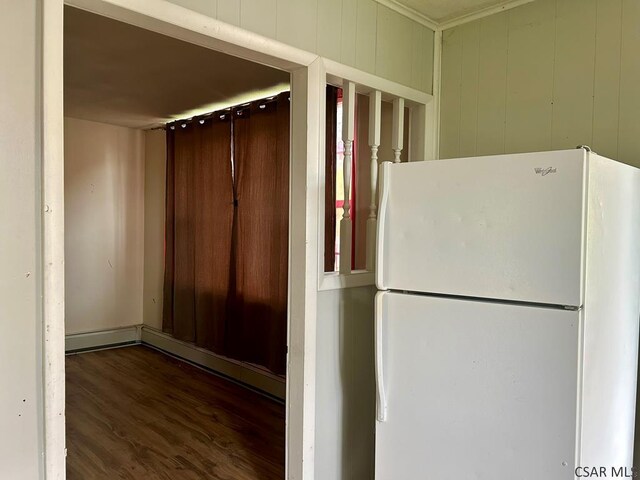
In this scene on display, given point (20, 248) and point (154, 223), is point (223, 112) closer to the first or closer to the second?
point (154, 223)

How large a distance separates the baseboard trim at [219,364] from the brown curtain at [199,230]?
0.30 feet

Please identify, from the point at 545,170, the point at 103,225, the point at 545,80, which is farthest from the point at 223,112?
the point at 545,170

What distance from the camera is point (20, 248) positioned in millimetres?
1304

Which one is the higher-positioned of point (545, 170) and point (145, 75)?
point (145, 75)

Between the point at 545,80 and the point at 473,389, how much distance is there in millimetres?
1425

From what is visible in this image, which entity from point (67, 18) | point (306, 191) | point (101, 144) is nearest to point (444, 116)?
point (306, 191)

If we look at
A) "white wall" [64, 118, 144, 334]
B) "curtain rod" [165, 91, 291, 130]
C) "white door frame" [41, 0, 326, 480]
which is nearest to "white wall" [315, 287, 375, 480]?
"white door frame" [41, 0, 326, 480]

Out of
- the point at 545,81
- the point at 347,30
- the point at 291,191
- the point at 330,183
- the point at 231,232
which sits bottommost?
the point at 231,232

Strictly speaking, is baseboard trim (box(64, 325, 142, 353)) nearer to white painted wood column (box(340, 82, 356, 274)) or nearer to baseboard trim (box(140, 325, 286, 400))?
baseboard trim (box(140, 325, 286, 400))

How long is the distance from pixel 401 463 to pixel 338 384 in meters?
0.47

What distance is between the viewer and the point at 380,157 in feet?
8.76

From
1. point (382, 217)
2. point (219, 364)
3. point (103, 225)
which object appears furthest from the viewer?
point (103, 225)

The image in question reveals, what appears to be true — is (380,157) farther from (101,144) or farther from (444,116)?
(101,144)

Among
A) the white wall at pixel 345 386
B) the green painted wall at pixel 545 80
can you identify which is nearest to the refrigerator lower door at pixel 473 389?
the white wall at pixel 345 386
